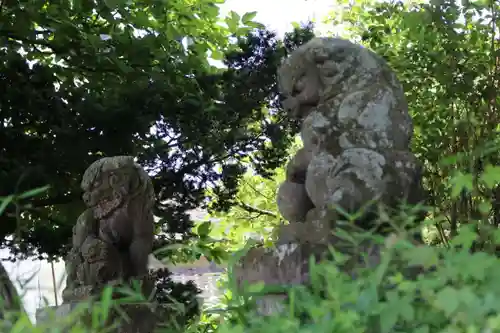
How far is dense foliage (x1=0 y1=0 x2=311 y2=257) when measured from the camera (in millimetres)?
3693

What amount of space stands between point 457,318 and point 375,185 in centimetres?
136

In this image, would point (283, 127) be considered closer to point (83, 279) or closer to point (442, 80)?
point (442, 80)

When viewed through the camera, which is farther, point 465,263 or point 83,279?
Answer: point 83,279

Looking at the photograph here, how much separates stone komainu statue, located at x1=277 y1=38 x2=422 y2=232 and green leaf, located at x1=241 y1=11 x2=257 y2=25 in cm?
217

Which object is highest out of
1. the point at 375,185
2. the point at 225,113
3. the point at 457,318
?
the point at 225,113

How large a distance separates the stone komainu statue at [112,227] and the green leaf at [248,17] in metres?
1.64

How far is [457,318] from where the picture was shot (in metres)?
0.58

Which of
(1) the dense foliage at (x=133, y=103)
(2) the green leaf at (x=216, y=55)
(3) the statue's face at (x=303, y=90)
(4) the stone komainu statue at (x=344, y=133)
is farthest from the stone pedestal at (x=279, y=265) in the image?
(2) the green leaf at (x=216, y=55)

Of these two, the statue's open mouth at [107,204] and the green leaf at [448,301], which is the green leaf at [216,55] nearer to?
the statue's open mouth at [107,204]

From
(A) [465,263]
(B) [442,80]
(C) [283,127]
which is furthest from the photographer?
(C) [283,127]

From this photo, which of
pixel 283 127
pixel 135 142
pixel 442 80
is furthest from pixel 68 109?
pixel 442 80

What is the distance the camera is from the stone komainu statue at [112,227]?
3.12 m

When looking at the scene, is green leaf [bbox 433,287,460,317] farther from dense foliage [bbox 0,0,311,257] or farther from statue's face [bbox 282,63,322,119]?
dense foliage [bbox 0,0,311,257]

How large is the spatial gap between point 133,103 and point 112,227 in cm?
96
